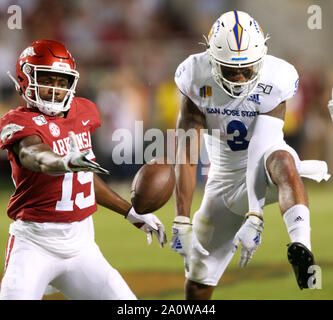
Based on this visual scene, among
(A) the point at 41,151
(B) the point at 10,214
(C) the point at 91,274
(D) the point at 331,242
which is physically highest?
(A) the point at 41,151

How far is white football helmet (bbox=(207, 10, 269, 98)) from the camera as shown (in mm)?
3932

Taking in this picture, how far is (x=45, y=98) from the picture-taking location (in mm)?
3670

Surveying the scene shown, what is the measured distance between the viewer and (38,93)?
145 inches

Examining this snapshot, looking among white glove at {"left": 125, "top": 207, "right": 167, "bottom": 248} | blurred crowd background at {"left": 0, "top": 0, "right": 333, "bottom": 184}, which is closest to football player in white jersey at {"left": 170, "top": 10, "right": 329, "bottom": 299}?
white glove at {"left": 125, "top": 207, "right": 167, "bottom": 248}

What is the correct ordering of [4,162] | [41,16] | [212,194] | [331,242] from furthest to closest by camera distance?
1. [41,16]
2. [4,162]
3. [331,242]
4. [212,194]

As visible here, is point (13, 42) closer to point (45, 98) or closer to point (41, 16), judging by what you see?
point (41, 16)

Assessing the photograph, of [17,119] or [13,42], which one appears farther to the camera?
[13,42]

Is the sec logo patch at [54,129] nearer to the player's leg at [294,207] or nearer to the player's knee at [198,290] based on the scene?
the player's leg at [294,207]

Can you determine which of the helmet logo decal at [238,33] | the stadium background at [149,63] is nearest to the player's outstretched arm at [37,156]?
the helmet logo decal at [238,33]

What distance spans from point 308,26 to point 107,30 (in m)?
3.93

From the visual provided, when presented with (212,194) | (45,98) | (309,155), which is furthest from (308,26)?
(45,98)

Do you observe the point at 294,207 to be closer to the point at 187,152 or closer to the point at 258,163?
the point at 258,163

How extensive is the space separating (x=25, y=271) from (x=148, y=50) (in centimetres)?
889

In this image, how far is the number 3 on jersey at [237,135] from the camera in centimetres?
422
